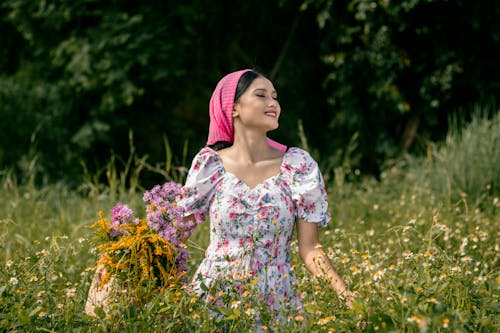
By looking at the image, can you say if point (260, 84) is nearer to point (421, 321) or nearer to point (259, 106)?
point (259, 106)

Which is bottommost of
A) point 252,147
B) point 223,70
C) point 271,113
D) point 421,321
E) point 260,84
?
point 223,70

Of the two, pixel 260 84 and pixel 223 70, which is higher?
pixel 260 84

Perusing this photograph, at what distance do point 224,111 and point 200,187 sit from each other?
15.3 inches

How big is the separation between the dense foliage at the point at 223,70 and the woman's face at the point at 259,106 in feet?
13.1

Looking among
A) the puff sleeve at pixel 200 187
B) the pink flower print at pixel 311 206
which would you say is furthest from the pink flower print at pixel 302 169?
the puff sleeve at pixel 200 187

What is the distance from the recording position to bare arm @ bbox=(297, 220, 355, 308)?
268cm

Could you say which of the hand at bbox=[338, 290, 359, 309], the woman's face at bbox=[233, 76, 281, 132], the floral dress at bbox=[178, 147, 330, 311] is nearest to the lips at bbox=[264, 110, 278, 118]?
the woman's face at bbox=[233, 76, 281, 132]

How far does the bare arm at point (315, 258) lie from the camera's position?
105 inches

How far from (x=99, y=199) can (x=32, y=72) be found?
3.44 metres

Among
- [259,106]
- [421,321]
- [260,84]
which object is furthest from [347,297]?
[260,84]

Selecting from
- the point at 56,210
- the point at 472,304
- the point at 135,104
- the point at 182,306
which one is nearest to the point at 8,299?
the point at 182,306

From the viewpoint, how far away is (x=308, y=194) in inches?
114

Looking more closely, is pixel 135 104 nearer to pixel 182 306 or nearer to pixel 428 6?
pixel 428 6

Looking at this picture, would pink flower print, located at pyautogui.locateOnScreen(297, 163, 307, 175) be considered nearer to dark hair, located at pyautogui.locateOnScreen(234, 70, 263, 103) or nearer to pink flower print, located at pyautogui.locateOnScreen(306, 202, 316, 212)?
pink flower print, located at pyautogui.locateOnScreen(306, 202, 316, 212)
